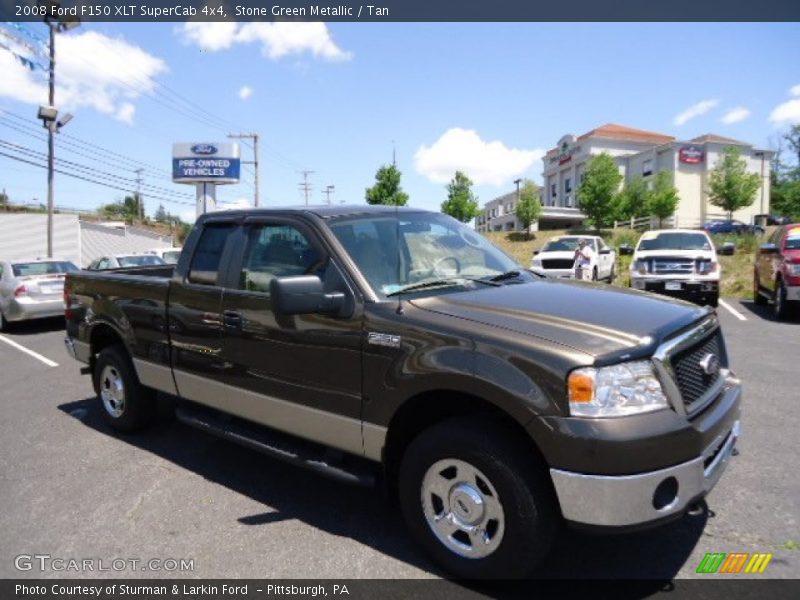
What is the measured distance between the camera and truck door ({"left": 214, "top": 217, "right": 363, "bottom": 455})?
3289 mm

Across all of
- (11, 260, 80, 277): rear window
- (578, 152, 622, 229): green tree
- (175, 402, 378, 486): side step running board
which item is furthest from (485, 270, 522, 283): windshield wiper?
(578, 152, 622, 229): green tree

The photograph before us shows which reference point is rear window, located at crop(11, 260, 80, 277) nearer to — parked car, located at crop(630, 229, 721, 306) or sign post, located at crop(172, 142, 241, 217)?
parked car, located at crop(630, 229, 721, 306)

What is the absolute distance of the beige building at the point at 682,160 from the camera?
6469 centimetres

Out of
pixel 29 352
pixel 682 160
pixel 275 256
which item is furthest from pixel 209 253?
pixel 682 160

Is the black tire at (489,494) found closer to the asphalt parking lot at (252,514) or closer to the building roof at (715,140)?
the asphalt parking lot at (252,514)

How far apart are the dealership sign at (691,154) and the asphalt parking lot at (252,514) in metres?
67.0

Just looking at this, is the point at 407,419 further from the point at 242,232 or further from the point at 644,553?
the point at 242,232

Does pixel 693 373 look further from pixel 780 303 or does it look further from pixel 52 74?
pixel 52 74

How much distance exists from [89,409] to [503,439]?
498 centimetres

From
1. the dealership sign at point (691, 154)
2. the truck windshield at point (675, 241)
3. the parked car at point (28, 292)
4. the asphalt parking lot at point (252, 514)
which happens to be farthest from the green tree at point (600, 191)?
the asphalt parking lot at point (252, 514)

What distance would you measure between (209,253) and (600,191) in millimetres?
47100

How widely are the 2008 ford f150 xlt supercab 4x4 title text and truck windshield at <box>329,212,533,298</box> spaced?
13 millimetres

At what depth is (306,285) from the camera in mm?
3070

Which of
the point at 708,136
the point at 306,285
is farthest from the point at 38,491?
the point at 708,136
